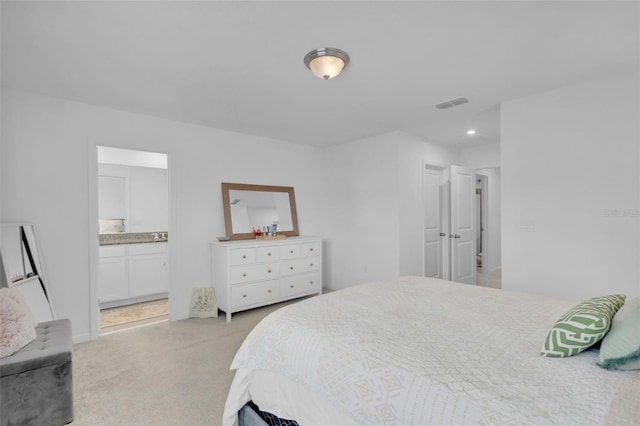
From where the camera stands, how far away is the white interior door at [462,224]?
448cm

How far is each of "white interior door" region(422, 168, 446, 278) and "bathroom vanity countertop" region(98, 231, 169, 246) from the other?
3870mm

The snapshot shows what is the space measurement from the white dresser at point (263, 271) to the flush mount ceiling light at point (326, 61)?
2.25m

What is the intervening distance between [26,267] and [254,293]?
7.10 ft

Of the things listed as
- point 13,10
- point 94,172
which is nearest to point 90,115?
point 94,172

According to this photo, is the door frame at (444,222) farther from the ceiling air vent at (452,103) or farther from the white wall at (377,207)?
the ceiling air vent at (452,103)

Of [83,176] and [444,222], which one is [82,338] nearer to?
[83,176]

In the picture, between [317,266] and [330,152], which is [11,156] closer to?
[317,266]

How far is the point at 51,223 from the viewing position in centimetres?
283

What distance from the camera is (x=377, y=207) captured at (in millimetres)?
4281

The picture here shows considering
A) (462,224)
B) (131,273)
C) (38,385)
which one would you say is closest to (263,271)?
(131,273)

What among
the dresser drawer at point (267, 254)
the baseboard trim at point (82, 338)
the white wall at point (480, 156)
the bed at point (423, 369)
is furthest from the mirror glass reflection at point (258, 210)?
the white wall at point (480, 156)

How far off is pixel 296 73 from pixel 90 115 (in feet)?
7.44

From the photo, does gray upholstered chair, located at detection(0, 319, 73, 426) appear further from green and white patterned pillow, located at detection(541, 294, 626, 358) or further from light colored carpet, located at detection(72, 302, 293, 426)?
green and white patterned pillow, located at detection(541, 294, 626, 358)

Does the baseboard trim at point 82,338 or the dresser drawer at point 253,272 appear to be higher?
the dresser drawer at point 253,272
